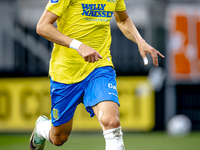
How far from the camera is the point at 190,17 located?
10258 millimetres

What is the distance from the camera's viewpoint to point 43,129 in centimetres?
554

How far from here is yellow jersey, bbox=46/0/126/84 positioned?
470cm

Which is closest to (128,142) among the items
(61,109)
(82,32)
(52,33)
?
(61,109)

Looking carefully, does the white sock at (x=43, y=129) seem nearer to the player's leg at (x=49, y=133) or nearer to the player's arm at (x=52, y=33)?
the player's leg at (x=49, y=133)

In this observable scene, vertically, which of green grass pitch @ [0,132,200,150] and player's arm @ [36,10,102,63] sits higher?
player's arm @ [36,10,102,63]

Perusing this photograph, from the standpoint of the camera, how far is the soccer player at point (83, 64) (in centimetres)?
433

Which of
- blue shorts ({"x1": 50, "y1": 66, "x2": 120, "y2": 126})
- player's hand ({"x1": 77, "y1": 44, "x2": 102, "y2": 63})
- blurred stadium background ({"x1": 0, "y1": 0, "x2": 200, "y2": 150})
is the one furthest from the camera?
blurred stadium background ({"x1": 0, "y1": 0, "x2": 200, "y2": 150})

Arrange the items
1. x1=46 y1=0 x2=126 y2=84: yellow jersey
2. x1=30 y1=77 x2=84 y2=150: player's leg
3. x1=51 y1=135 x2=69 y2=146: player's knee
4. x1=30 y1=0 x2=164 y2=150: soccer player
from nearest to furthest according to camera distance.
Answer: x1=30 y1=0 x2=164 y2=150: soccer player, x1=46 y1=0 x2=126 y2=84: yellow jersey, x1=30 y1=77 x2=84 y2=150: player's leg, x1=51 y1=135 x2=69 y2=146: player's knee

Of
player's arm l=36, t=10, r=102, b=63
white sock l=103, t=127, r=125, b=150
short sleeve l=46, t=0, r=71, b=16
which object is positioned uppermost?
short sleeve l=46, t=0, r=71, b=16

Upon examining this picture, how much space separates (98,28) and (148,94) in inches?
219

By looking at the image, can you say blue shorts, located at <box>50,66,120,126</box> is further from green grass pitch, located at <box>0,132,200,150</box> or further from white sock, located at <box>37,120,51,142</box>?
green grass pitch, located at <box>0,132,200,150</box>

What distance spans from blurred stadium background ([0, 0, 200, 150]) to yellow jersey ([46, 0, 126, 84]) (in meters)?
5.14

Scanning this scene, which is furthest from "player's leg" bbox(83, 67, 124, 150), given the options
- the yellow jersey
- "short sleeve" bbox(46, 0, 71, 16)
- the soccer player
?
"short sleeve" bbox(46, 0, 71, 16)

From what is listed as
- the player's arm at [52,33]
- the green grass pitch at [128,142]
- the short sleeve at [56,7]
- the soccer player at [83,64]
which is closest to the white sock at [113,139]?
the soccer player at [83,64]
